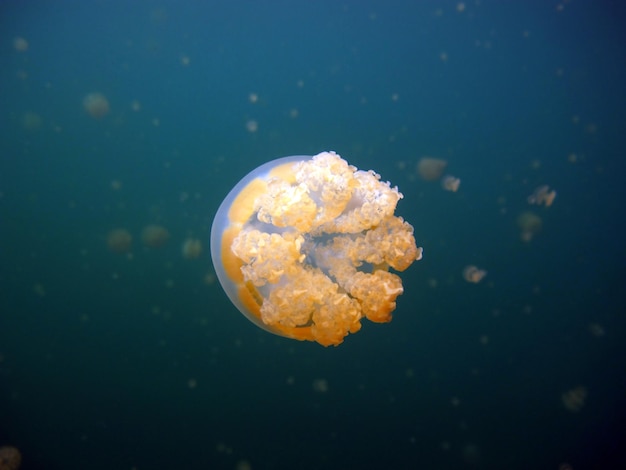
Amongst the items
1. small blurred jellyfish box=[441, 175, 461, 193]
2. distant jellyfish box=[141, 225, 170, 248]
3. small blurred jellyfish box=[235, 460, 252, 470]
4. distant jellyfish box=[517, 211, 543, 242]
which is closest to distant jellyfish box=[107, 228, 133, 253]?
distant jellyfish box=[141, 225, 170, 248]

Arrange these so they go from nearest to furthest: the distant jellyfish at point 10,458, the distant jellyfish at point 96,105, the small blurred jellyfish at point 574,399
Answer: the distant jellyfish at point 10,458, the distant jellyfish at point 96,105, the small blurred jellyfish at point 574,399

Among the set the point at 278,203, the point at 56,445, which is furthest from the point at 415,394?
the point at 56,445

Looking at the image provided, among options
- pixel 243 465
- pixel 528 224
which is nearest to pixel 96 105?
pixel 243 465

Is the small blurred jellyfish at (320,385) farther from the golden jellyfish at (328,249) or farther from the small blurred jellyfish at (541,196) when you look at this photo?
the small blurred jellyfish at (541,196)

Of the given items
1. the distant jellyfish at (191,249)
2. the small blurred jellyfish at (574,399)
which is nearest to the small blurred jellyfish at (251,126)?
the distant jellyfish at (191,249)

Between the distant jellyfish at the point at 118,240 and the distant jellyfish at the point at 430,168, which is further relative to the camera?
the distant jellyfish at the point at 430,168

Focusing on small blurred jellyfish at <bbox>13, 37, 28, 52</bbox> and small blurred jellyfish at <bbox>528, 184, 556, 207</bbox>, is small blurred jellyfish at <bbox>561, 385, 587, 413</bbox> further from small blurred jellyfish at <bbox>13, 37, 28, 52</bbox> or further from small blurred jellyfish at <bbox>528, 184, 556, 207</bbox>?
small blurred jellyfish at <bbox>13, 37, 28, 52</bbox>

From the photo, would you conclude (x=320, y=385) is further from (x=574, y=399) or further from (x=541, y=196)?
(x=541, y=196)
